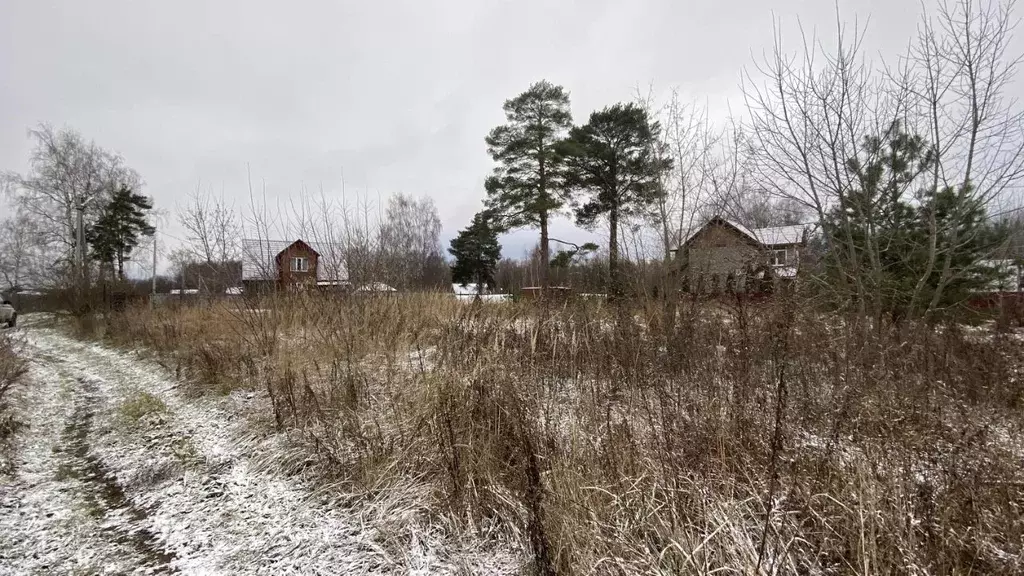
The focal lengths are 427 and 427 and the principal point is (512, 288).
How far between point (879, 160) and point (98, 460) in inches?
363

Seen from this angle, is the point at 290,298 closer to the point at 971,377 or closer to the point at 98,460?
the point at 98,460

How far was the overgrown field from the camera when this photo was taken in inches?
69.9

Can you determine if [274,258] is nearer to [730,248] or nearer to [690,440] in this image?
[690,440]

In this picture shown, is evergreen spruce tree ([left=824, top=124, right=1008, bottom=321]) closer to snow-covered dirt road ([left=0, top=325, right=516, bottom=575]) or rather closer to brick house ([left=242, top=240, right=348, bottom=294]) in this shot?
snow-covered dirt road ([left=0, top=325, right=516, bottom=575])

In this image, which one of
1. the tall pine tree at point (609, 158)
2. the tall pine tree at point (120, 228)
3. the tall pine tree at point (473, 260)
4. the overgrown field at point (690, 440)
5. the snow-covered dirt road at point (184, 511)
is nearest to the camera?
the overgrown field at point (690, 440)

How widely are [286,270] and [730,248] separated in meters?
7.21

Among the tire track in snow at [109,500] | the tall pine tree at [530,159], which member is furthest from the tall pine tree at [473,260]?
the tire track in snow at [109,500]

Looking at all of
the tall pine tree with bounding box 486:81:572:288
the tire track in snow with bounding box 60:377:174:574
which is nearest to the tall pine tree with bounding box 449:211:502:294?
the tall pine tree with bounding box 486:81:572:288

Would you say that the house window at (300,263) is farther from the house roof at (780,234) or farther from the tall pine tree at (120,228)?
the tall pine tree at (120,228)

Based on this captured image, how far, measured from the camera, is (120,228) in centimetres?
2567

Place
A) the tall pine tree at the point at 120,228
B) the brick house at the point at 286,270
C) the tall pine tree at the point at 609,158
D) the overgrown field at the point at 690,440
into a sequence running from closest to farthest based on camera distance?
the overgrown field at the point at 690,440
the brick house at the point at 286,270
the tall pine tree at the point at 609,158
the tall pine tree at the point at 120,228

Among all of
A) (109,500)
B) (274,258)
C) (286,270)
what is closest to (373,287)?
(286,270)

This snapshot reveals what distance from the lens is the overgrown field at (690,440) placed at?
69.9 inches

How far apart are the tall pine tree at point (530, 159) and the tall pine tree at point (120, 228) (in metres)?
22.8
